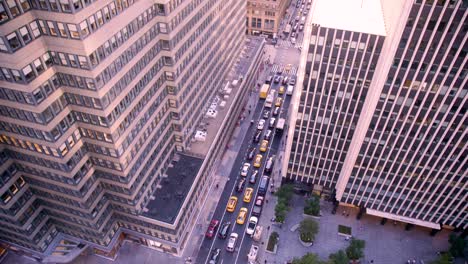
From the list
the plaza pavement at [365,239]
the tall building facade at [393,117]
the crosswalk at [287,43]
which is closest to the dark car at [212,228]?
the plaza pavement at [365,239]

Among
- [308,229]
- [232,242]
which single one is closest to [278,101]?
[308,229]

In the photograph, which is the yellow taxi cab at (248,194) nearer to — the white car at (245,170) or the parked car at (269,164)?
the white car at (245,170)

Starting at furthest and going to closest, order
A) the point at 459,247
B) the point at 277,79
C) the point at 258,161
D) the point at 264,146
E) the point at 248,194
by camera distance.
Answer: the point at 277,79 → the point at 264,146 → the point at 258,161 → the point at 248,194 → the point at 459,247

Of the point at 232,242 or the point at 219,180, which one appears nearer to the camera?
the point at 232,242

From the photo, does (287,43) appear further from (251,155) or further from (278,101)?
(251,155)

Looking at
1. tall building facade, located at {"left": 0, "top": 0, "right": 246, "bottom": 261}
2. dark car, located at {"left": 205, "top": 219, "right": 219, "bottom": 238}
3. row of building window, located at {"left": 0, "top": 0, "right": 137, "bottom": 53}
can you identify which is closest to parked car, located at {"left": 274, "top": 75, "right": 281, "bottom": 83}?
tall building facade, located at {"left": 0, "top": 0, "right": 246, "bottom": 261}

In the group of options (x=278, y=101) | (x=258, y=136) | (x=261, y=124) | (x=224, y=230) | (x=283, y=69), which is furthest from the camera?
(x=283, y=69)

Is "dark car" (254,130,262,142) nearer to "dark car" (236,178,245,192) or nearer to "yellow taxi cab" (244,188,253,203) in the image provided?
"dark car" (236,178,245,192)

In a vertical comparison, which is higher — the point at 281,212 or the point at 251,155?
the point at 281,212
